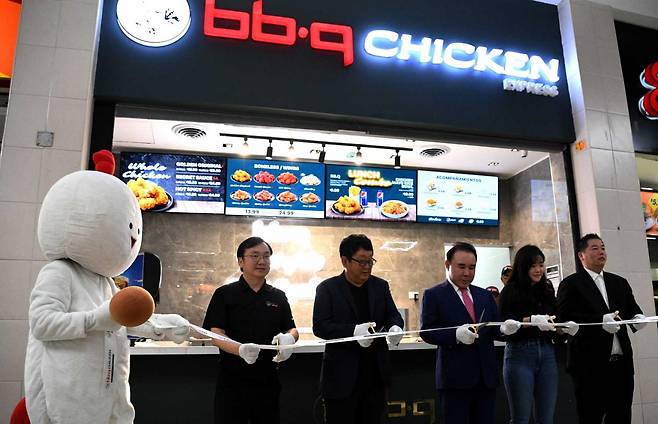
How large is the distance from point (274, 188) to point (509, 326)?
4.16 meters

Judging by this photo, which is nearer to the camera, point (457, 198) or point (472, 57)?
point (472, 57)

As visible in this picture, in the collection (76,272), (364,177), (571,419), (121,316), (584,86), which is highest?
(584,86)

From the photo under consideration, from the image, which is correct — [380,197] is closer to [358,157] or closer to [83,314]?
[358,157]

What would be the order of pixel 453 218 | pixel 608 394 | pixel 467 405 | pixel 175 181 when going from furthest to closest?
1. pixel 453 218
2. pixel 175 181
3. pixel 608 394
4. pixel 467 405

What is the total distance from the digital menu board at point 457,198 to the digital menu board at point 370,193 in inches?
7.3

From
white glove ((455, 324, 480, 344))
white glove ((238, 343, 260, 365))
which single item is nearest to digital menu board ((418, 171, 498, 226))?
white glove ((455, 324, 480, 344))

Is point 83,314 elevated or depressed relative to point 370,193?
depressed

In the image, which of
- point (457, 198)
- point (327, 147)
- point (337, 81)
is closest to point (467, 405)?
point (337, 81)

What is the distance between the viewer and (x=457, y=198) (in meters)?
7.41

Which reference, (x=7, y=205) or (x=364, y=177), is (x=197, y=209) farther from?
(x=7, y=205)

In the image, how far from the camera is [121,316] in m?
1.85

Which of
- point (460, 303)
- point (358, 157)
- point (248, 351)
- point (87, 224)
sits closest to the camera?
point (87, 224)

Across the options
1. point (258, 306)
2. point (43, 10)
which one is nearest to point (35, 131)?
point (43, 10)

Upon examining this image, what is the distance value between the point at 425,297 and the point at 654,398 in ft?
10.7
